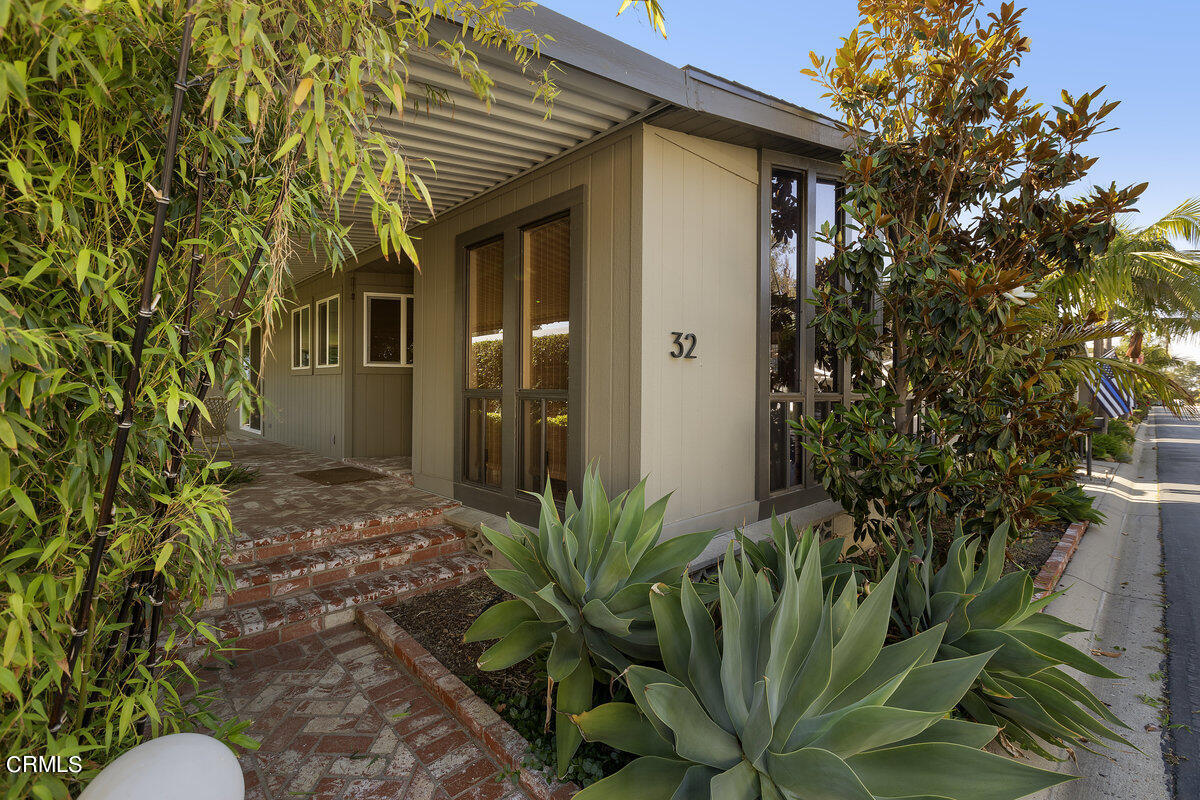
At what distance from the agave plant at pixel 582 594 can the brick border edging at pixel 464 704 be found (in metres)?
0.13

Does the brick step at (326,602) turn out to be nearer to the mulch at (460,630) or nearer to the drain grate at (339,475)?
the mulch at (460,630)

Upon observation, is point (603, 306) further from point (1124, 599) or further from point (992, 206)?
point (1124, 599)

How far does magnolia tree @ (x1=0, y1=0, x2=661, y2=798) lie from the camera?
3.82ft

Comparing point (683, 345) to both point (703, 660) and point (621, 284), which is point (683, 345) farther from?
point (703, 660)

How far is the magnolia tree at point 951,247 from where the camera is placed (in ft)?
10.6

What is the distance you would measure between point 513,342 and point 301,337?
6127 mm

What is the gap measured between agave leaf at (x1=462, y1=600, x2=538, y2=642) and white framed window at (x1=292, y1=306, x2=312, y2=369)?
24.7 feet

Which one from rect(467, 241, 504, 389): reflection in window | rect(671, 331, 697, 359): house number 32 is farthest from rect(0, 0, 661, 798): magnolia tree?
rect(467, 241, 504, 389): reflection in window

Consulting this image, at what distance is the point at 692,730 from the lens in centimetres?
144

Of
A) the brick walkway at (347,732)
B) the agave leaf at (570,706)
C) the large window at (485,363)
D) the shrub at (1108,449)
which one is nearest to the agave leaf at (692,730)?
the agave leaf at (570,706)

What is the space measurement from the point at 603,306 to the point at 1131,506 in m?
7.35

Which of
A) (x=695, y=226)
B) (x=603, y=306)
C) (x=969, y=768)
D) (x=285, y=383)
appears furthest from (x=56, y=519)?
(x=285, y=383)

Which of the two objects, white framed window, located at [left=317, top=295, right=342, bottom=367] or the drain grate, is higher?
white framed window, located at [left=317, top=295, right=342, bottom=367]

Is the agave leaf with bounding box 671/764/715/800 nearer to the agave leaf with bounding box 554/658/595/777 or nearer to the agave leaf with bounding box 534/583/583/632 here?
the agave leaf with bounding box 554/658/595/777
